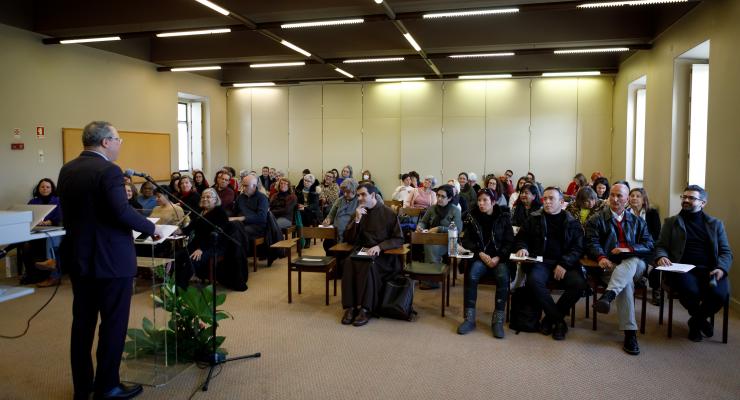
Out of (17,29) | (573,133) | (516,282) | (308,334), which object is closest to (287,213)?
(308,334)

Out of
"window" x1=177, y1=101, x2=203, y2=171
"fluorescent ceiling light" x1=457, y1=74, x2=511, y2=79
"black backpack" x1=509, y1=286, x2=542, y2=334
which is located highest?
"fluorescent ceiling light" x1=457, y1=74, x2=511, y2=79

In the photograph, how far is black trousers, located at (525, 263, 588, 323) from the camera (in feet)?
14.2

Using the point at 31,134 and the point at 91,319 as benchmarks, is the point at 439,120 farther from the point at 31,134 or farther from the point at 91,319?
the point at 91,319

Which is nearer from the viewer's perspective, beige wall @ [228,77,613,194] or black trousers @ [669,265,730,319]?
black trousers @ [669,265,730,319]

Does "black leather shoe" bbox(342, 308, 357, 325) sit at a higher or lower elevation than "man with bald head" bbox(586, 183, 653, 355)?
lower

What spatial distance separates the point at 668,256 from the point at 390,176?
8.70 meters

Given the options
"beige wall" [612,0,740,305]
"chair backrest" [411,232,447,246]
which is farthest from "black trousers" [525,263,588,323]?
"beige wall" [612,0,740,305]

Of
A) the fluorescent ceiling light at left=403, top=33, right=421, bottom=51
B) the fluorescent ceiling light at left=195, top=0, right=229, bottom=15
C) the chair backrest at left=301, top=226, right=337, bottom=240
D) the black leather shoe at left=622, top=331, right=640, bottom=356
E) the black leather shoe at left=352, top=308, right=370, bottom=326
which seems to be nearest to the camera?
the black leather shoe at left=622, top=331, right=640, bottom=356

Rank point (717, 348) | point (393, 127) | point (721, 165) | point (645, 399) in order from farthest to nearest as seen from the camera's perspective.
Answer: point (393, 127) → point (721, 165) → point (717, 348) → point (645, 399)

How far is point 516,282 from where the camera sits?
15.0 feet

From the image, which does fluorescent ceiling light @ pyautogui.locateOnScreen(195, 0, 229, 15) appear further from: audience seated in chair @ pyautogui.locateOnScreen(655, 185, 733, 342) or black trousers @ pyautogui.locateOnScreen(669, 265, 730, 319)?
black trousers @ pyautogui.locateOnScreen(669, 265, 730, 319)

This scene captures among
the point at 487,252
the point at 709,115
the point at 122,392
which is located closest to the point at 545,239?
the point at 487,252

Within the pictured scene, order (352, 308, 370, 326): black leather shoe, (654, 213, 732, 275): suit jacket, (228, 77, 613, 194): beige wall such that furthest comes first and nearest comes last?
(228, 77, 613, 194): beige wall
(352, 308, 370, 326): black leather shoe
(654, 213, 732, 275): suit jacket

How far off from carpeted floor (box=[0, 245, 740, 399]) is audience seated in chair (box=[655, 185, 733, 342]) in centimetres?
27
